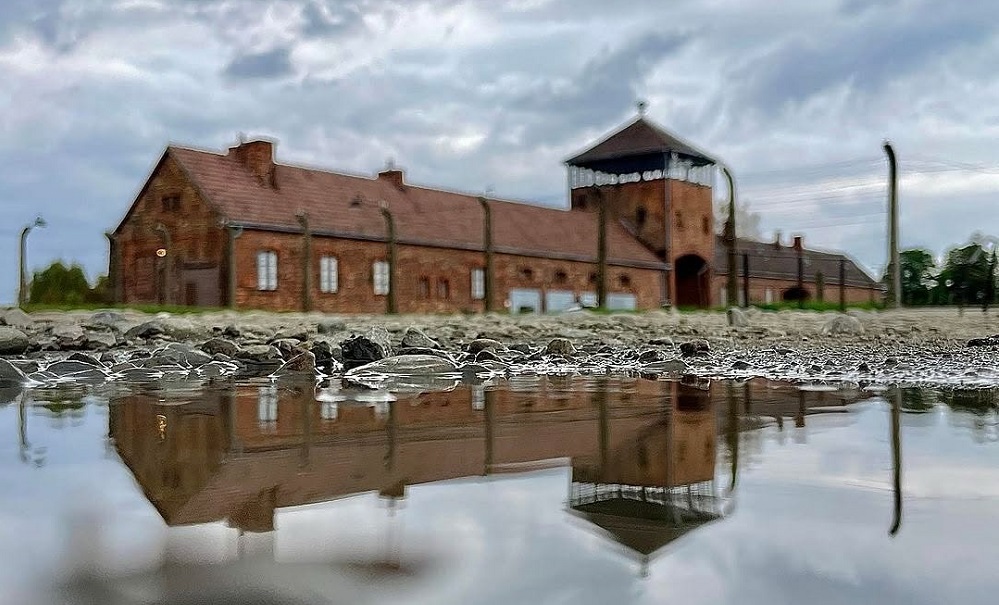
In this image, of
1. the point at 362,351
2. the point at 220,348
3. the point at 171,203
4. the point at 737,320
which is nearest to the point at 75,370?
the point at 220,348

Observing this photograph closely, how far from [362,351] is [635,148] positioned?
119ft

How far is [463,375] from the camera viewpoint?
334 inches

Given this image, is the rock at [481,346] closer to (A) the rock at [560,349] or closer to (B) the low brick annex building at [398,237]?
(A) the rock at [560,349]

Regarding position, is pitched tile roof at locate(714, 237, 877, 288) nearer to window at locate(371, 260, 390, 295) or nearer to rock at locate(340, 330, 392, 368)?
window at locate(371, 260, 390, 295)

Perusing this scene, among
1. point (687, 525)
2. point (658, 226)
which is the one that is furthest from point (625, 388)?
point (658, 226)

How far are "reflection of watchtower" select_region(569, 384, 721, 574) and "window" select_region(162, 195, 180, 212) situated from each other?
30.4 meters

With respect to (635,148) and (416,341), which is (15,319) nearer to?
(416,341)

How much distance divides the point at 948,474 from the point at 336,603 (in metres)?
2.15

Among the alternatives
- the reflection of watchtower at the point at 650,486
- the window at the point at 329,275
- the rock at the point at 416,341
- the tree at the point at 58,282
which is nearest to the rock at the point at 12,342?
the rock at the point at 416,341

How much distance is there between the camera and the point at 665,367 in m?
9.29

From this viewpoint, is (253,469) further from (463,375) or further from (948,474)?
(463,375)

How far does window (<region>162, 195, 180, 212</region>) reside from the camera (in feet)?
107

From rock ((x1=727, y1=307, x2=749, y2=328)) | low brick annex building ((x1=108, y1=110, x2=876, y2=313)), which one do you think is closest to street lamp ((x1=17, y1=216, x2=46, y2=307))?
low brick annex building ((x1=108, y1=110, x2=876, y2=313))

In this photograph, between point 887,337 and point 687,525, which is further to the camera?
point 887,337
